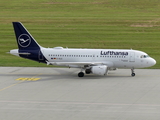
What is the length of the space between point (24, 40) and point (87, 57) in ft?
28.9

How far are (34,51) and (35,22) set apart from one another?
47.1m

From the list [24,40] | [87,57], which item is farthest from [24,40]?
[87,57]

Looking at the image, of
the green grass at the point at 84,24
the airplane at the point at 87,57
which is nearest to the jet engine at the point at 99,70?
the airplane at the point at 87,57

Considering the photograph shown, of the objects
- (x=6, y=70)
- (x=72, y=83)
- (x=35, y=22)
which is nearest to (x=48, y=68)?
(x=6, y=70)

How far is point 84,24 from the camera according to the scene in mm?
95125

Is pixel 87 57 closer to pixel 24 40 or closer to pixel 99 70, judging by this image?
pixel 99 70

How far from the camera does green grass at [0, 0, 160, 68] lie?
3135 inches

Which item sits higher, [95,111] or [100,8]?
[100,8]

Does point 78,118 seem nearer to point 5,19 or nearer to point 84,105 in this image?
point 84,105

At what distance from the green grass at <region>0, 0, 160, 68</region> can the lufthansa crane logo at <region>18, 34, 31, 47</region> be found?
924 cm

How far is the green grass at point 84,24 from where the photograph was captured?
79625 millimetres

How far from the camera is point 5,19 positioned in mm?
101688

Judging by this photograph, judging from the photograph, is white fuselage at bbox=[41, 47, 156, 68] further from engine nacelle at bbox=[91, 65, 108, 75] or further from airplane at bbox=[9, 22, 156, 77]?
engine nacelle at bbox=[91, 65, 108, 75]

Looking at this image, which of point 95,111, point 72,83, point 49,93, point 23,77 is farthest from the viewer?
point 23,77
